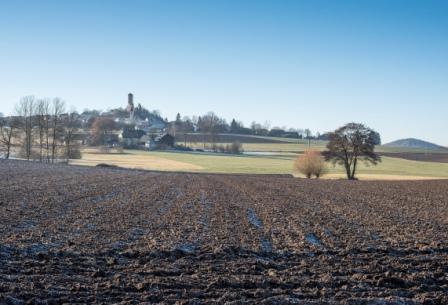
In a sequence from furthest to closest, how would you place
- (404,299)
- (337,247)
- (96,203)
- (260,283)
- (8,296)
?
1. (96,203)
2. (337,247)
3. (260,283)
4. (404,299)
5. (8,296)

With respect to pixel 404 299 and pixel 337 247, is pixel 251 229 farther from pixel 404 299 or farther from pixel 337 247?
pixel 404 299

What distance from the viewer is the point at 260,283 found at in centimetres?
994

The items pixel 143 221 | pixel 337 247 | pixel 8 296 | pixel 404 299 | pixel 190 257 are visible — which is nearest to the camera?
pixel 8 296

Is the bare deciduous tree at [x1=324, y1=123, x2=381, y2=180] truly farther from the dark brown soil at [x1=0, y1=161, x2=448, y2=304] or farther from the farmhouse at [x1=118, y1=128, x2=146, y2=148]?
the farmhouse at [x1=118, y1=128, x2=146, y2=148]

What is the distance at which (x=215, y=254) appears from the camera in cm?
1251

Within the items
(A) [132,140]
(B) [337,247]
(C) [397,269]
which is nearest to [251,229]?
(B) [337,247]

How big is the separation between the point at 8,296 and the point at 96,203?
46.8 ft

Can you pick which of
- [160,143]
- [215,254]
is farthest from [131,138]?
[215,254]

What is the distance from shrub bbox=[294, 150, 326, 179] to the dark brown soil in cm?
4583

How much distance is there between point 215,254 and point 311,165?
2268 inches

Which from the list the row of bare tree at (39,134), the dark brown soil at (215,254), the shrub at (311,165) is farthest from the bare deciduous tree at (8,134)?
the dark brown soil at (215,254)

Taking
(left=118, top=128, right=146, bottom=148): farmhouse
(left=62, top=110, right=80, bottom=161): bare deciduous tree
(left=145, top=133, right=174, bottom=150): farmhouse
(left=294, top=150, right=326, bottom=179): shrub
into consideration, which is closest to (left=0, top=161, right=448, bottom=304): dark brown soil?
(left=294, top=150, right=326, bottom=179): shrub

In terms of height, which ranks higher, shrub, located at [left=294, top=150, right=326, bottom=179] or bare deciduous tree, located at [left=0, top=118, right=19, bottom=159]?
bare deciduous tree, located at [left=0, top=118, right=19, bottom=159]

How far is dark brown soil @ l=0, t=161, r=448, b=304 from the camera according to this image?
30.1 feet
